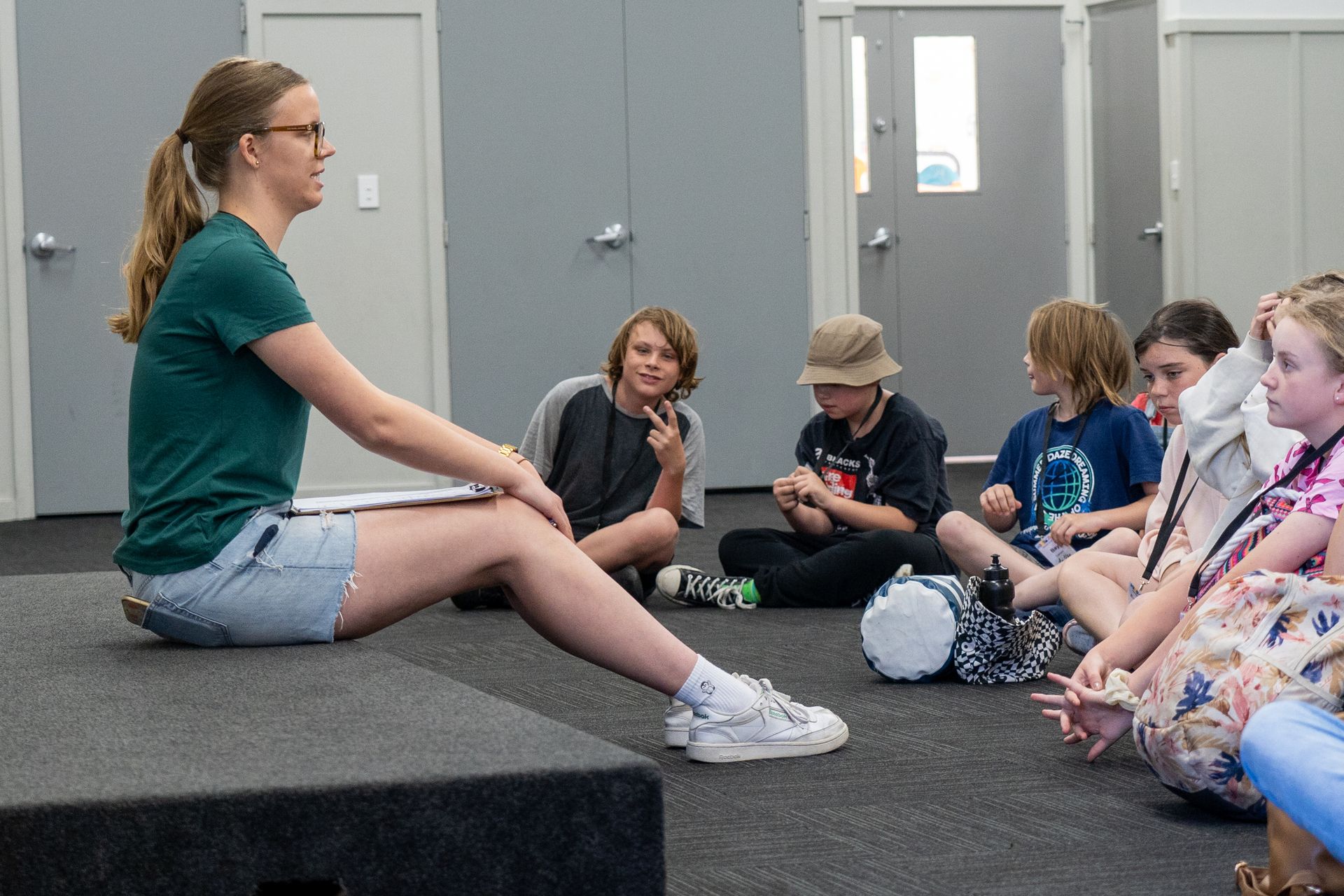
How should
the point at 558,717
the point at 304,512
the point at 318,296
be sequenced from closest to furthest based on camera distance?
the point at 304,512 → the point at 558,717 → the point at 318,296

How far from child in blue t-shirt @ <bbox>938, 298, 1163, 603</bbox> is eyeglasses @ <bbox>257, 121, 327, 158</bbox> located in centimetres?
145

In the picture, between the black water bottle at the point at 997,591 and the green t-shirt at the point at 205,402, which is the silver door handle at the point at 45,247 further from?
the black water bottle at the point at 997,591

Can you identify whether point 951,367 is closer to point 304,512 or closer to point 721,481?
point 721,481

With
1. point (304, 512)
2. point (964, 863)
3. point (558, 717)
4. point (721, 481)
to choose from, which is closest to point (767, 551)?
point (558, 717)

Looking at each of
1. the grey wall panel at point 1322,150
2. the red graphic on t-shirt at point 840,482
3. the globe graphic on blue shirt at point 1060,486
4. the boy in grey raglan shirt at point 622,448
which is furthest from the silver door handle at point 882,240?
the globe graphic on blue shirt at point 1060,486

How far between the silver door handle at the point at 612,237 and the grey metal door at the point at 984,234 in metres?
1.46

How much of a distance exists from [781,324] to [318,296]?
181 centimetres

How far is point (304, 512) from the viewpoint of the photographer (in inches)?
70.9

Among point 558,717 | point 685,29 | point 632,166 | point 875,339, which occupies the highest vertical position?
point 685,29

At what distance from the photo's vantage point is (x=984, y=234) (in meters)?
6.91

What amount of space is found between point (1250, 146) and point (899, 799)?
18.7 ft

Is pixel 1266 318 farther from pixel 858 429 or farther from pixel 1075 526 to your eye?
pixel 858 429

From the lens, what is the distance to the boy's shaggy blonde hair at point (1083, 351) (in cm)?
285

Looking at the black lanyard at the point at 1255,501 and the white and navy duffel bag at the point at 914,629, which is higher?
the black lanyard at the point at 1255,501
